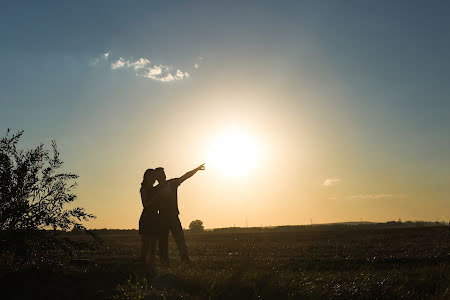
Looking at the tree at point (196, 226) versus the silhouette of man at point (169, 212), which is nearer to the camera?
the silhouette of man at point (169, 212)

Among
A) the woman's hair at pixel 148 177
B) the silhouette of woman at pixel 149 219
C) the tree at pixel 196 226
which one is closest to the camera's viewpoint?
the silhouette of woman at pixel 149 219

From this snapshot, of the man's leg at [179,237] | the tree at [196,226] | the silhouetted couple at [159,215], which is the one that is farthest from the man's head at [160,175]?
the tree at [196,226]

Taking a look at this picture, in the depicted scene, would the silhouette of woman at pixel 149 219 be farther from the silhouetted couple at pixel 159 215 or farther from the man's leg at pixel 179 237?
the man's leg at pixel 179 237

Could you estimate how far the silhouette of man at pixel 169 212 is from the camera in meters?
9.77

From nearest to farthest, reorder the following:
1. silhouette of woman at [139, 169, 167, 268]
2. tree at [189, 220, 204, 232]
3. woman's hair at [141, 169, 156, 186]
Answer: silhouette of woman at [139, 169, 167, 268], woman's hair at [141, 169, 156, 186], tree at [189, 220, 204, 232]

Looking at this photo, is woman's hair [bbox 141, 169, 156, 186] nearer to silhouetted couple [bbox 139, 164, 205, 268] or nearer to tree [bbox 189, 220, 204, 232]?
silhouetted couple [bbox 139, 164, 205, 268]

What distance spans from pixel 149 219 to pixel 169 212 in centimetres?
53

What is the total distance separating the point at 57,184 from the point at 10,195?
0.89 meters

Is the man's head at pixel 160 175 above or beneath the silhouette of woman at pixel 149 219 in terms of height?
above

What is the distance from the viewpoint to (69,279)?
6117 millimetres

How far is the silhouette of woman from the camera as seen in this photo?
9398 mm

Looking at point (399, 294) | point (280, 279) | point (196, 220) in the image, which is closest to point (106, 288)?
point (280, 279)

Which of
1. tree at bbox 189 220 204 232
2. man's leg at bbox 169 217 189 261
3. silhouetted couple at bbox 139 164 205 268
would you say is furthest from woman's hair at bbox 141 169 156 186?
tree at bbox 189 220 204 232

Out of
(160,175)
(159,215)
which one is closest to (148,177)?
(160,175)
